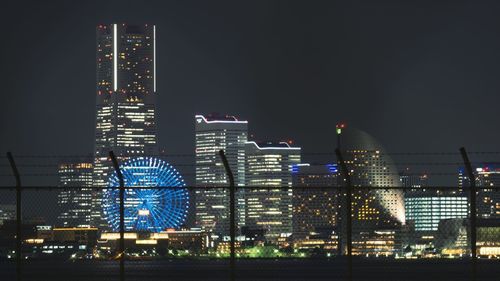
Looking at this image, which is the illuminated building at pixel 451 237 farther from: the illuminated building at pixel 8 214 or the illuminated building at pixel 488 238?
the illuminated building at pixel 8 214

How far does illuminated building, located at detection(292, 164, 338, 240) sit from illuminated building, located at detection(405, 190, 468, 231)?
15.5m

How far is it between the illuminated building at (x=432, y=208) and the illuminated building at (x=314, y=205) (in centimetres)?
1547

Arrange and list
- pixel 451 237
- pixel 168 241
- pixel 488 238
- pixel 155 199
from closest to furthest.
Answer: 1. pixel 155 199
2. pixel 488 238
3. pixel 451 237
4. pixel 168 241

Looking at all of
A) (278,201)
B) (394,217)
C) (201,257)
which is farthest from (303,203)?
(201,257)

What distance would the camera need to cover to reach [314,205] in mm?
177500

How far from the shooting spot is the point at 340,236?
502ft

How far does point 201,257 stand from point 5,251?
30965mm

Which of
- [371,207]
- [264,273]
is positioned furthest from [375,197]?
[264,273]

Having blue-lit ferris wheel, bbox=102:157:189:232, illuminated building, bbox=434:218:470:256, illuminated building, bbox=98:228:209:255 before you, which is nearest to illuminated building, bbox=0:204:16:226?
blue-lit ferris wheel, bbox=102:157:189:232

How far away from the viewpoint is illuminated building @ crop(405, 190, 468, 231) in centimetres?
11381

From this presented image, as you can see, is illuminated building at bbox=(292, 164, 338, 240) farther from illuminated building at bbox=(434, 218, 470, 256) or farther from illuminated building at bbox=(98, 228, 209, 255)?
illuminated building at bbox=(434, 218, 470, 256)

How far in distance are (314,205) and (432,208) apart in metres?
43.0

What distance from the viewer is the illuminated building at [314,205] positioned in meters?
167

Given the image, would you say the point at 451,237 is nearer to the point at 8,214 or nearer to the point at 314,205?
the point at 314,205
